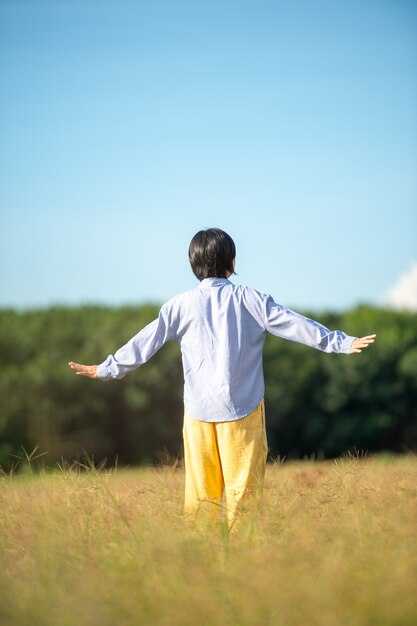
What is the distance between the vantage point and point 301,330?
175 inches

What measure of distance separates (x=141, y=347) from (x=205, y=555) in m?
1.52

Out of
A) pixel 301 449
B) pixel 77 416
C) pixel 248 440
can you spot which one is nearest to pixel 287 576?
pixel 248 440

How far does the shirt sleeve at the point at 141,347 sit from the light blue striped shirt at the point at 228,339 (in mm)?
67

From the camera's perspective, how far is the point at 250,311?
4504 millimetres

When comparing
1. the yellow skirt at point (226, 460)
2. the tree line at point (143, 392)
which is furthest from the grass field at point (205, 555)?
the tree line at point (143, 392)

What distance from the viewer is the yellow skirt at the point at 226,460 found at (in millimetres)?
4348

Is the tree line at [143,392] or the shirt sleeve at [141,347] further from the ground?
the shirt sleeve at [141,347]

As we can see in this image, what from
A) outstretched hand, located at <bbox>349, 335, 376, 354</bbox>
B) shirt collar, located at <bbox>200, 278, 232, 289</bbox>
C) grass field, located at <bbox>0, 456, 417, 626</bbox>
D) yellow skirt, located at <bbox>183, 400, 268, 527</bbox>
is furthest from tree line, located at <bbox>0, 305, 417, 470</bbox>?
outstretched hand, located at <bbox>349, 335, 376, 354</bbox>

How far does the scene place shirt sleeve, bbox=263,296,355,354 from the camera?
4.43m

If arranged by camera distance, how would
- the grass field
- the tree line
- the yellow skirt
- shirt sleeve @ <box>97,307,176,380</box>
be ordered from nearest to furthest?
the grass field → the yellow skirt → shirt sleeve @ <box>97,307,176,380</box> → the tree line

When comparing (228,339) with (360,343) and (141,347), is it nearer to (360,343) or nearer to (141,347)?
(141,347)

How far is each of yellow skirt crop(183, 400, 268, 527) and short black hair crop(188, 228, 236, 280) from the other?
830 millimetres

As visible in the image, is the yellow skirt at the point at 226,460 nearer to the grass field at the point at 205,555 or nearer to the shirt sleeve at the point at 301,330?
the grass field at the point at 205,555

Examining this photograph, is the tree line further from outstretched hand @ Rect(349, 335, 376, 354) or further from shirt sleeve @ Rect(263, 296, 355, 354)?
outstretched hand @ Rect(349, 335, 376, 354)
